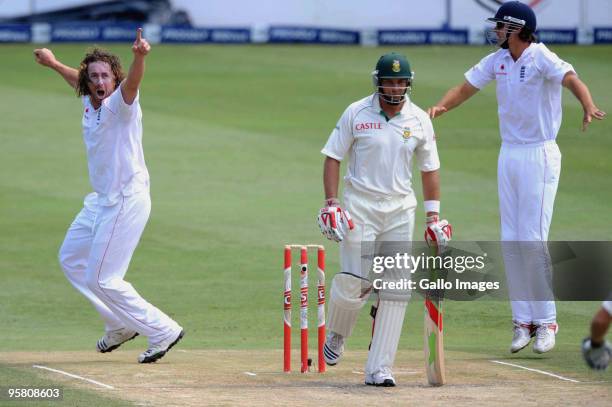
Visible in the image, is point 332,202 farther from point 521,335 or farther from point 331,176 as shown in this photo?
point 521,335

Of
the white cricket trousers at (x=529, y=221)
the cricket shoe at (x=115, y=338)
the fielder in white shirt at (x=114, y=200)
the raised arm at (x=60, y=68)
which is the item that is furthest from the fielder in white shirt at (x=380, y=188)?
the raised arm at (x=60, y=68)

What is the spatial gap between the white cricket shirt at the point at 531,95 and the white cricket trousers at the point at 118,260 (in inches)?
103

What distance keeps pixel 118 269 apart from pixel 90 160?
0.74 m

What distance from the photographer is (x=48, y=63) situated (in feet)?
30.7

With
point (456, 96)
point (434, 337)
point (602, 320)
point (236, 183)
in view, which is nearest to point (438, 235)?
point (434, 337)

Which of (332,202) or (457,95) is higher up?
(457,95)

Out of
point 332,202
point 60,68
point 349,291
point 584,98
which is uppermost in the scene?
point 60,68

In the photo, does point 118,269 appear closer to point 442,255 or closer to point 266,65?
point 442,255

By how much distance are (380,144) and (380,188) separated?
0.27m

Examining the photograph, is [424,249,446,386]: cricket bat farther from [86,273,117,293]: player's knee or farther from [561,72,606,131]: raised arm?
[86,273,117,293]: player's knee

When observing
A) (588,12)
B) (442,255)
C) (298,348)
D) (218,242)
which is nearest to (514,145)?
(442,255)

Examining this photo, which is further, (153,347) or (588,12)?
(588,12)

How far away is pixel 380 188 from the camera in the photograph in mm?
7980

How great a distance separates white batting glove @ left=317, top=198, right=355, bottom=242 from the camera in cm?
784
